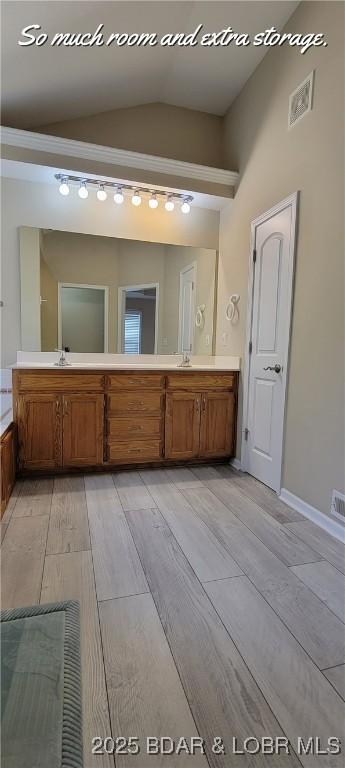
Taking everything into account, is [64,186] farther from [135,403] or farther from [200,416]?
[200,416]

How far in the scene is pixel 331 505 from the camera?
79.2 inches

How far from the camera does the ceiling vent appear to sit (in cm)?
216

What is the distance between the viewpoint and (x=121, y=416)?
2826 mm

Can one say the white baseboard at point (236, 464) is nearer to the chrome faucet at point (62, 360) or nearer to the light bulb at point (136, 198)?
the chrome faucet at point (62, 360)

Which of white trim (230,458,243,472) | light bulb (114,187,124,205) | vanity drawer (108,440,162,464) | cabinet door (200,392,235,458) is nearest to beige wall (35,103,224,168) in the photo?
light bulb (114,187,124,205)

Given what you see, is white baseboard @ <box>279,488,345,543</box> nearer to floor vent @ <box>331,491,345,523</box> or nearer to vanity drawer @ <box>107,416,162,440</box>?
floor vent @ <box>331,491,345,523</box>

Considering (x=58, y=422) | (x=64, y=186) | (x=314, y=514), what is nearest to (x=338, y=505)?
(x=314, y=514)

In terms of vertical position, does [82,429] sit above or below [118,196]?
below

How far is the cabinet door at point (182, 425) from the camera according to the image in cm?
295

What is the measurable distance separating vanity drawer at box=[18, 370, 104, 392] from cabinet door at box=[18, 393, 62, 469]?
0.06 metres

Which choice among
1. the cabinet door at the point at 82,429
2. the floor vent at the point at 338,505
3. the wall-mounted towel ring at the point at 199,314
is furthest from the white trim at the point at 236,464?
the wall-mounted towel ring at the point at 199,314

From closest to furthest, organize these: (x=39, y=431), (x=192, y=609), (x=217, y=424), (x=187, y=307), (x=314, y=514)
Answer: (x=192, y=609)
(x=314, y=514)
(x=39, y=431)
(x=217, y=424)
(x=187, y=307)

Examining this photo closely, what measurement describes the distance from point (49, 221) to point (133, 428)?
1879mm

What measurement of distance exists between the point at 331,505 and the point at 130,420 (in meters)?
1.56
